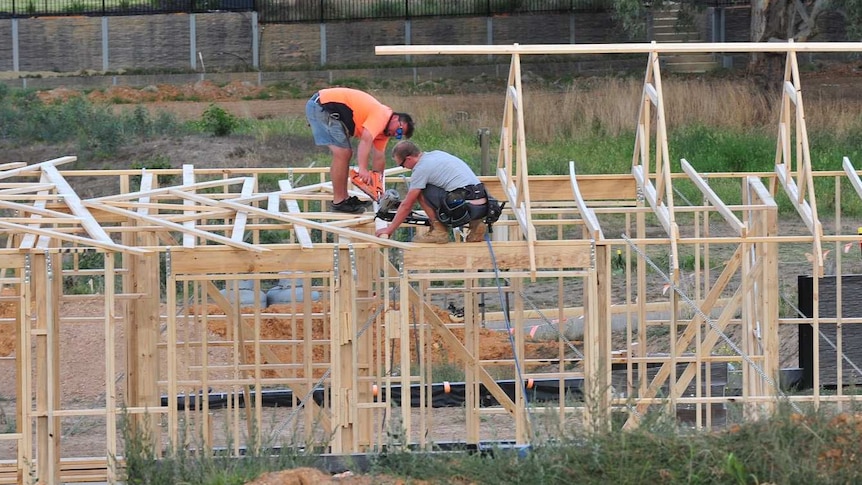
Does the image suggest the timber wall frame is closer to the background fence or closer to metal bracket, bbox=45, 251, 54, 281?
metal bracket, bbox=45, 251, 54, 281

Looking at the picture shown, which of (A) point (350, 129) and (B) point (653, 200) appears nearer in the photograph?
(A) point (350, 129)

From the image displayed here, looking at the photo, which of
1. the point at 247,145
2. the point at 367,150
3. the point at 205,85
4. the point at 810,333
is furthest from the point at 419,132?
the point at 367,150

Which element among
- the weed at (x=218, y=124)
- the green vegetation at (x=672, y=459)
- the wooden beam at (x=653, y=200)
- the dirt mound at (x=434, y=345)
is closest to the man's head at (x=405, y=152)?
the wooden beam at (x=653, y=200)

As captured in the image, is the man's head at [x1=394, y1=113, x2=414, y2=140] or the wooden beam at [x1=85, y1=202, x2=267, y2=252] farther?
the man's head at [x1=394, y1=113, x2=414, y2=140]

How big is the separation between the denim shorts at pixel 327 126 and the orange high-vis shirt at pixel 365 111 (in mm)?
111

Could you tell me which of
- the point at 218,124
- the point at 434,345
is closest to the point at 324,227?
the point at 434,345

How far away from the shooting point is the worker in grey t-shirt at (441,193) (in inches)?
512

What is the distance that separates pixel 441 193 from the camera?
13.1 metres

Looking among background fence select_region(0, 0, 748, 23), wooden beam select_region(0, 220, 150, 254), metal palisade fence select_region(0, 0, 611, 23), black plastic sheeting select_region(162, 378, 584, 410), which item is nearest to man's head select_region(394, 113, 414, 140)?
wooden beam select_region(0, 220, 150, 254)

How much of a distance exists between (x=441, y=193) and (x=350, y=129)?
5.39 ft

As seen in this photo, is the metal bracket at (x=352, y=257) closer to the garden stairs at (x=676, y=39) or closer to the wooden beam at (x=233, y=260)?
the wooden beam at (x=233, y=260)

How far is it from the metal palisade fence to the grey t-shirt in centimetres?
2898

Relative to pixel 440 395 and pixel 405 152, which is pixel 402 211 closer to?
pixel 405 152

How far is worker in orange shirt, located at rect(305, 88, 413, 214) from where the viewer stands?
1380 cm
